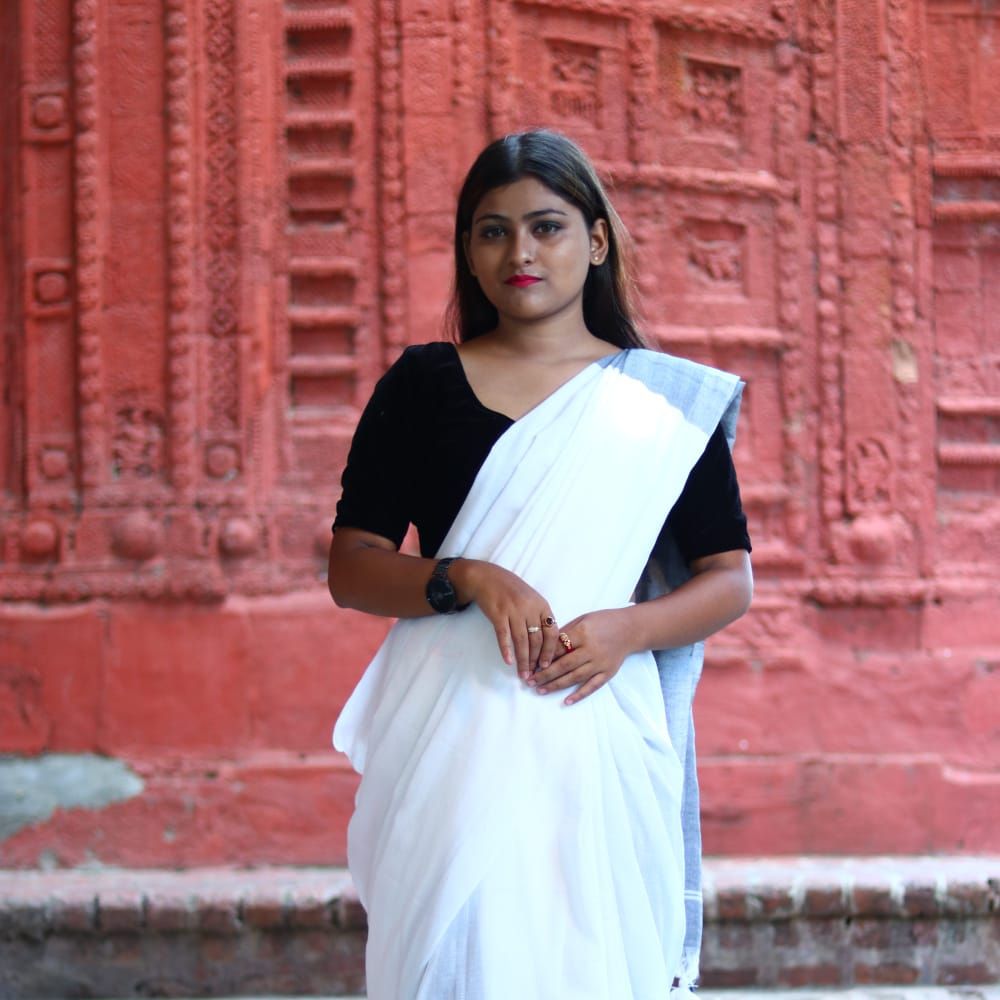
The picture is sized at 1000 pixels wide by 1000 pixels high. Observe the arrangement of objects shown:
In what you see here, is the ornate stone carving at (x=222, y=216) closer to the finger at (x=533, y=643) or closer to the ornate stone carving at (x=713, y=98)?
the ornate stone carving at (x=713, y=98)

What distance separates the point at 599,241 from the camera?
1986 millimetres

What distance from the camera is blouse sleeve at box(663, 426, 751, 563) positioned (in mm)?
1897

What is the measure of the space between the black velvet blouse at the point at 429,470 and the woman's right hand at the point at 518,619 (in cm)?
18

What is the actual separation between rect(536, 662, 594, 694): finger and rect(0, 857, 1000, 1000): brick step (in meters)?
2.05

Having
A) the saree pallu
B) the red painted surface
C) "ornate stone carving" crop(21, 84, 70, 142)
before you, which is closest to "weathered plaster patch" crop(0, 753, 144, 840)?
the red painted surface

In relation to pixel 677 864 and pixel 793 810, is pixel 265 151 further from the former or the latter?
pixel 677 864

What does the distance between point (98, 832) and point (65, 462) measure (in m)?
1.09

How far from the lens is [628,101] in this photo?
431 centimetres

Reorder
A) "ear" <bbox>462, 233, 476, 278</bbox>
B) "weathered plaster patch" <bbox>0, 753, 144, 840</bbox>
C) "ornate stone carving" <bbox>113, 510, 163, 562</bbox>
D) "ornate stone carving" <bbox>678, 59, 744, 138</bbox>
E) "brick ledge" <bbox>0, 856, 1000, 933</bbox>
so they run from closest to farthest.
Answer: "ear" <bbox>462, 233, 476, 278</bbox> < "brick ledge" <bbox>0, 856, 1000, 933</bbox> < "weathered plaster patch" <bbox>0, 753, 144, 840</bbox> < "ornate stone carving" <bbox>113, 510, 163, 562</bbox> < "ornate stone carving" <bbox>678, 59, 744, 138</bbox>

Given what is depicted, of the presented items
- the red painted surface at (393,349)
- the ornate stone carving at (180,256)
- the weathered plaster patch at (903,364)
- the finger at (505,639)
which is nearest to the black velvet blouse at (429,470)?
the finger at (505,639)

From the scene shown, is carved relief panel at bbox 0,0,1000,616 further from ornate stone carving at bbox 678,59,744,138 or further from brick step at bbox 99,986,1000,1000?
brick step at bbox 99,986,1000,1000

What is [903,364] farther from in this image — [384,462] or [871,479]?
[384,462]

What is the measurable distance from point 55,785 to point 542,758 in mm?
A: 2596

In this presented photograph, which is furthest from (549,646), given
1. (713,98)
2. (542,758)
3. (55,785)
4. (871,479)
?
(713,98)
